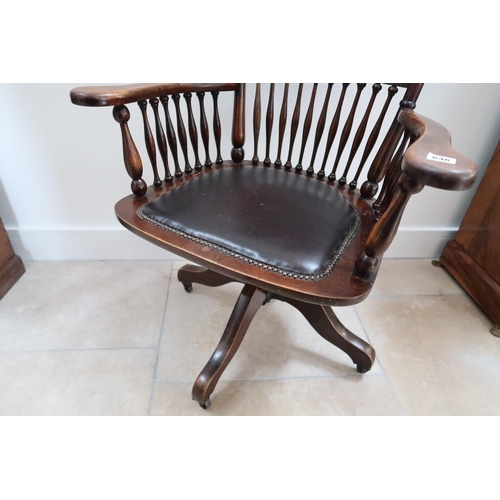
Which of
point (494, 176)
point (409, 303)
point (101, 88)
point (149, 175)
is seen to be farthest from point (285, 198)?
point (494, 176)

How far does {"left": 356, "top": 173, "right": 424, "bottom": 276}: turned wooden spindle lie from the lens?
0.47 m

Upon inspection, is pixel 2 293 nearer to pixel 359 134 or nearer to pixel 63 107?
pixel 63 107

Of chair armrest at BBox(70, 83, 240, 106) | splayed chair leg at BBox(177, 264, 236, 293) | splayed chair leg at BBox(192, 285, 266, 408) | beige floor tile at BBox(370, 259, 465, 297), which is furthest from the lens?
beige floor tile at BBox(370, 259, 465, 297)

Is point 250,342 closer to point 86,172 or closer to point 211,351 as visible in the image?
point 211,351

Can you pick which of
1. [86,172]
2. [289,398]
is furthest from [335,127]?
[86,172]

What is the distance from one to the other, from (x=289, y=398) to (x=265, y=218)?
534mm

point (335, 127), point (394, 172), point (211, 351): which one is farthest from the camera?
point (211, 351)

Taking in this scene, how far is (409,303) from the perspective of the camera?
1.21 m

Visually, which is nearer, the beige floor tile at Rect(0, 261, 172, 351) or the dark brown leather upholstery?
the dark brown leather upholstery

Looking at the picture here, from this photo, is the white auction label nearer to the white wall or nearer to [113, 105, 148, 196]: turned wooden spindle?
[113, 105, 148, 196]: turned wooden spindle

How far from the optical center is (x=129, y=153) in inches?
27.5

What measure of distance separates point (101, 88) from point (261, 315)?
2.70ft

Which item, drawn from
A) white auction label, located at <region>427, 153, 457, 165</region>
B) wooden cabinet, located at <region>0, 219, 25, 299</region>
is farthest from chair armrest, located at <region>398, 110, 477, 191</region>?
wooden cabinet, located at <region>0, 219, 25, 299</region>

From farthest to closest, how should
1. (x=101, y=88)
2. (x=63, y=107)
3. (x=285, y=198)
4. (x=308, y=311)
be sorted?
(x=63, y=107) < (x=308, y=311) < (x=285, y=198) < (x=101, y=88)
